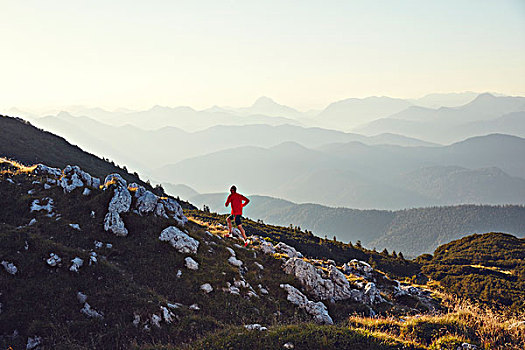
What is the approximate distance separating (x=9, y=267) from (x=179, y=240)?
7.71 m

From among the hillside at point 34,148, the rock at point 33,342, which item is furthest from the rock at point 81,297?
the hillside at point 34,148

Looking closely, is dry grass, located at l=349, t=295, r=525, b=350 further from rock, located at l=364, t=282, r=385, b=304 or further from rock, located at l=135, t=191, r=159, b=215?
rock, located at l=135, t=191, r=159, b=215

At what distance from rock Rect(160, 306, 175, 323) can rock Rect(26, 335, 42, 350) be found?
14.0 feet

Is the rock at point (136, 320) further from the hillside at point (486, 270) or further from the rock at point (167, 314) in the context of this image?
the hillside at point (486, 270)

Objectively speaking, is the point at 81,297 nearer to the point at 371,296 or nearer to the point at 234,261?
the point at 234,261

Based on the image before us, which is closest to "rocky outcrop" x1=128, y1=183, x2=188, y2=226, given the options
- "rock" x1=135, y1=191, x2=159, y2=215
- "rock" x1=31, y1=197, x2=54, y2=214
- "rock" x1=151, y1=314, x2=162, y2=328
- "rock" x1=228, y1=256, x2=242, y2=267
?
"rock" x1=135, y1=191, x2=159, y2=215

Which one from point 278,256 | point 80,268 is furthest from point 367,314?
point 80,268

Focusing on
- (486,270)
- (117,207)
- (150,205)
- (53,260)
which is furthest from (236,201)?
(486,270)

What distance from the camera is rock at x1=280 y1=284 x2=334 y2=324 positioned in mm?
16625

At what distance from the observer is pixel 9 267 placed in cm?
1362

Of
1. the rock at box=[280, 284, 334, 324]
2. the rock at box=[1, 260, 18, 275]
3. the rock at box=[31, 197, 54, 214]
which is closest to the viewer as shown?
the rock at box=[1, 260, 18, 275]

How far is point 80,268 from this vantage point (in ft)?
47.3

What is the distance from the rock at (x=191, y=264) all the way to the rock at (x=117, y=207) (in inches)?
152

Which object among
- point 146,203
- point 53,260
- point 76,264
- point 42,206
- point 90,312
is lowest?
point 90,312
